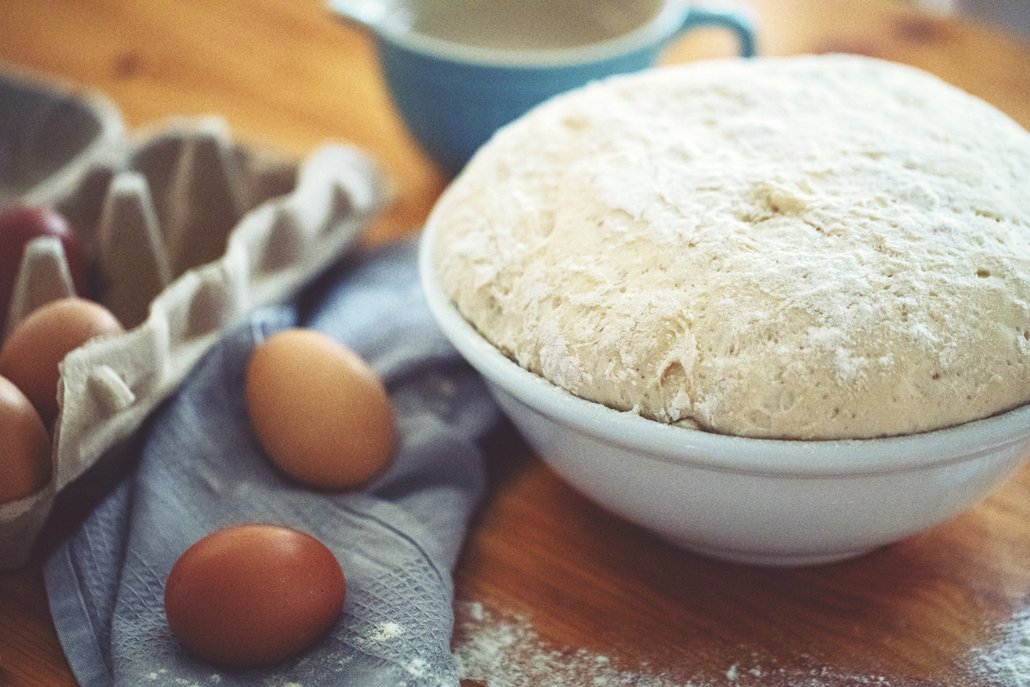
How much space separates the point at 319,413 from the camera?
79 cm

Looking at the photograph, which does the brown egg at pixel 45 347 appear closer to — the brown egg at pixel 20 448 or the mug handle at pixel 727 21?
the brown egg at pixel 20 448

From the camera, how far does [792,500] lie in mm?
637

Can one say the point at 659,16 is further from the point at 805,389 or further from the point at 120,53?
the point at 120,53

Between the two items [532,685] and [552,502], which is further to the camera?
[552,502]

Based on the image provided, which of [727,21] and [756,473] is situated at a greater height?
[727,21]

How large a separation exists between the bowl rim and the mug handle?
0.67 m

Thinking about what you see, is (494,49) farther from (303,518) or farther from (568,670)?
(568,670)

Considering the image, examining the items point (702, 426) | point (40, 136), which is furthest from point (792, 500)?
point (40, 136)

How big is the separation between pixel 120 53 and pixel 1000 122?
1.36 meters

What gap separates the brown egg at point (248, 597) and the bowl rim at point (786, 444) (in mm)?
206

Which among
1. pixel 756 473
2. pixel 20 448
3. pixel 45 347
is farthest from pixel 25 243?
pixel 756 473

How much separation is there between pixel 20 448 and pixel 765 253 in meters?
0.55

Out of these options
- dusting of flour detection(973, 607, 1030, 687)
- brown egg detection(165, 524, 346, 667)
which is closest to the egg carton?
brown egg detection(165, 524, 346, 667)

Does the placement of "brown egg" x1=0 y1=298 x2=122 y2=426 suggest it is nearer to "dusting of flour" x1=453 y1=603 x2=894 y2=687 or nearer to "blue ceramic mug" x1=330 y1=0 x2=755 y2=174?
"dusting of flour" x1=453 y1=603 x2=894 y2=687
